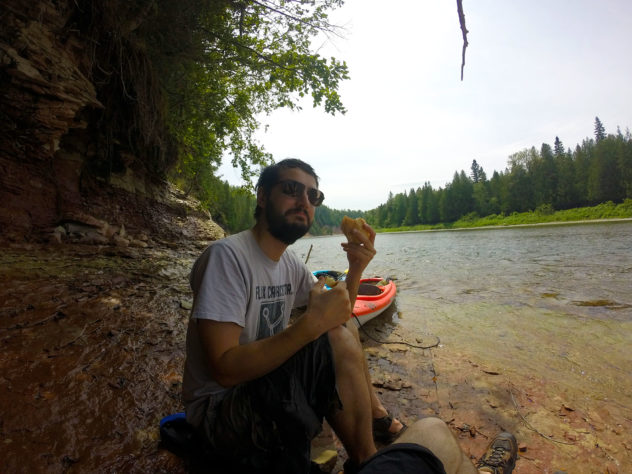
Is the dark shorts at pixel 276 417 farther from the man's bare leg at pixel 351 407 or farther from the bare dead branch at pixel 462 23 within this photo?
the bare dead branch at pixel 462 23

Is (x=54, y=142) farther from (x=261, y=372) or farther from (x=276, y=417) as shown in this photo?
(x=276, y=417)

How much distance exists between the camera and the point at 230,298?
1740 millimetres

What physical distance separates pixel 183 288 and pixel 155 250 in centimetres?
347

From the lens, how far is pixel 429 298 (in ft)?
33.0

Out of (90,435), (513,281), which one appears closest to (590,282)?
(513,281)

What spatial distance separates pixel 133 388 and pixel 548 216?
76.2 m

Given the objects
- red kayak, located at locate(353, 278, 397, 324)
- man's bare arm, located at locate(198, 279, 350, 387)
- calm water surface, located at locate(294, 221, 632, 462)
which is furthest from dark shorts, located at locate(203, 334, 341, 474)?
red kayak, located at locate(353, 278, 397, 324)

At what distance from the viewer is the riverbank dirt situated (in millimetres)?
2146

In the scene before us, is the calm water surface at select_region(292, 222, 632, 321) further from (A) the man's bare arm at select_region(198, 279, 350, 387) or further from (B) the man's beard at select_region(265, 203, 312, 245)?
(A) the man's bare arm at select_region(198, 279, 350, 387)

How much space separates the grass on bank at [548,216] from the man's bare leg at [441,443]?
6948 cm

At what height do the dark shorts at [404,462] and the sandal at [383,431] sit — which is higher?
the dark shorts at [404,462]

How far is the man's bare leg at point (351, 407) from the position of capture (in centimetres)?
187

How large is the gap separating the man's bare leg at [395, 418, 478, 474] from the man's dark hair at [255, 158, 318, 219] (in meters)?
1.85

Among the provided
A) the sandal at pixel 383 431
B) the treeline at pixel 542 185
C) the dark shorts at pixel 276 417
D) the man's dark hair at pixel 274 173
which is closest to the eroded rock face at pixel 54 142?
the man's dark hair at pixel 274 173
